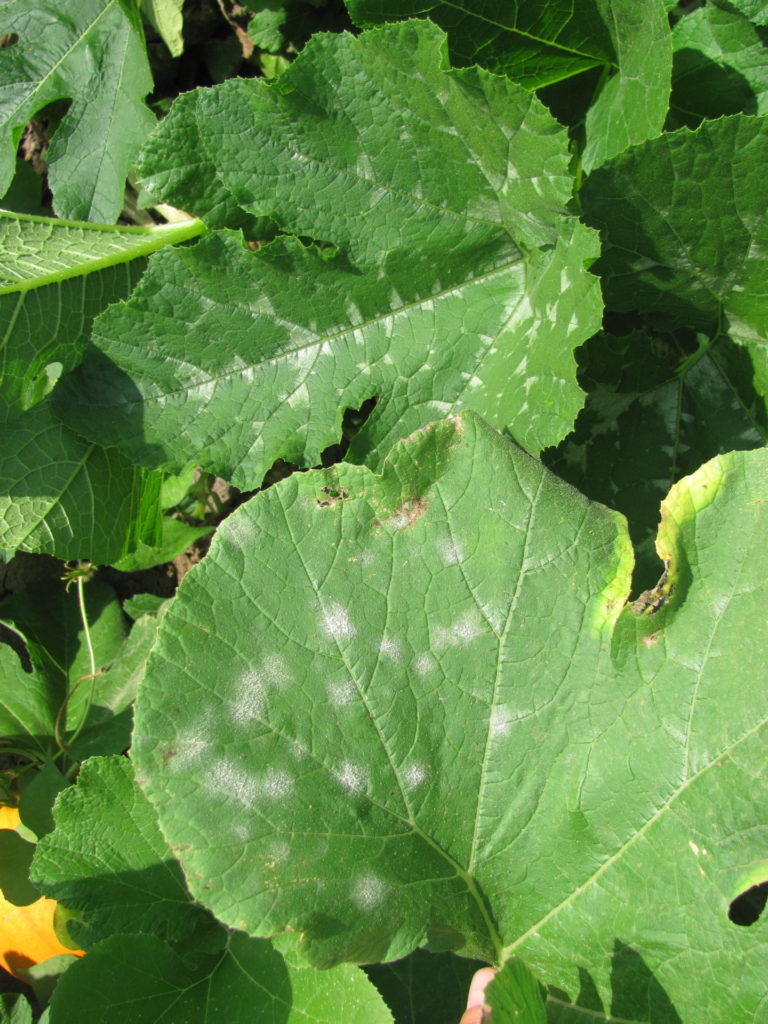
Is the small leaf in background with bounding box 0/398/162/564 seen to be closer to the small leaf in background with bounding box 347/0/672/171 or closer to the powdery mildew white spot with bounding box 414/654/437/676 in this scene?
the powdery mildew white spot with bounding box 414/654/437/676

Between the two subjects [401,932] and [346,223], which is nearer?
[401,932]

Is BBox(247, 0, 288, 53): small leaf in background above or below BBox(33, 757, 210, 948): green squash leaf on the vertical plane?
above

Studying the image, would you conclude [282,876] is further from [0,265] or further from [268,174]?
[0,265]

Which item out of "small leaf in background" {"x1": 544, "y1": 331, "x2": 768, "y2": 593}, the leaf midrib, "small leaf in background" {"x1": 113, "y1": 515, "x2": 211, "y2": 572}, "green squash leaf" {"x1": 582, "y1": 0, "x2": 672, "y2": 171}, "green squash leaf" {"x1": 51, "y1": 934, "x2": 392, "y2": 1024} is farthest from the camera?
"small leaf in background" {"x1": 113, "y1": 515, "x2": 211, "y2": 572}

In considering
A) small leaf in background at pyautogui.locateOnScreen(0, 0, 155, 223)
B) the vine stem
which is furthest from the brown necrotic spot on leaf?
the vine stem

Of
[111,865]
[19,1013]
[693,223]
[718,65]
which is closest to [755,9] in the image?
[718,65]

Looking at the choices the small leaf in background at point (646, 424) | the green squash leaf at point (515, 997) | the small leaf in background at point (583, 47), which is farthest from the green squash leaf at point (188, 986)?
the small leaf in background at point (583, 47)

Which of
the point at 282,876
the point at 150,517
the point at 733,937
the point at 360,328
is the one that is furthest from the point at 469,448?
the point at 150,517

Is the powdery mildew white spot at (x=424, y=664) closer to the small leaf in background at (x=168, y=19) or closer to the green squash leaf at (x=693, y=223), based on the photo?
the green squash leaf at (x=693, y=223)
